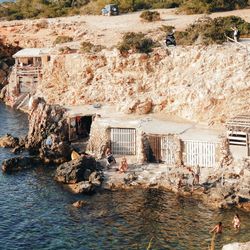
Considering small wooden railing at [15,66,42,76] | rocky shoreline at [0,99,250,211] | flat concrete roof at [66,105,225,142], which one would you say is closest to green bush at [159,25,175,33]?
flat concrete roof at [66,105,225,142]

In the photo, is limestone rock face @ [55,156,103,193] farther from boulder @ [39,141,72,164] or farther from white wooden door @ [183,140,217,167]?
white wooden door @ [183,140,217,167]

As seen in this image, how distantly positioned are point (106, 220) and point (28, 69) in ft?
116

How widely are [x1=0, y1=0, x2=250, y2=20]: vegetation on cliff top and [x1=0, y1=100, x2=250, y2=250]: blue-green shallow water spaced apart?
33.0 meters

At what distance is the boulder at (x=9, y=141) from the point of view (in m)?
45.3

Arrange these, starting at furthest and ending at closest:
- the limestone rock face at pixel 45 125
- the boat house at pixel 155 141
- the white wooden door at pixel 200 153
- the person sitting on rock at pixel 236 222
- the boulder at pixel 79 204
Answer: the limestone rock face at pixel 45 125 → the boat house at pixel 155 141 → the white wooden door at pixel 200 153 → the boulder at pixel 79 204 → the person sitting on rock at pixel 236 222

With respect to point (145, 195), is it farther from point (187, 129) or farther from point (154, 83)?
point (154, 83)

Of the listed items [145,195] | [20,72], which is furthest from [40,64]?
[145,195]

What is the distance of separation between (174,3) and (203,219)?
141 ft

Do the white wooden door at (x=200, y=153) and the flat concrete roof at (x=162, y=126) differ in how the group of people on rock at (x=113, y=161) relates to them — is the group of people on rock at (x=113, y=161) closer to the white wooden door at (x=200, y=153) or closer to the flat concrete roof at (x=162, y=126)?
the flat concrete roof at (x=162, y=126)

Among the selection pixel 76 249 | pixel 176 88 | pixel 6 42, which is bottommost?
pixel 76 249

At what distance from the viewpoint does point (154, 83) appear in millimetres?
45500

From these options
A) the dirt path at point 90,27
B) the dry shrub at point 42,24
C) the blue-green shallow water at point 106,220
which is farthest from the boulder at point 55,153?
the dry shrub at point 42,24

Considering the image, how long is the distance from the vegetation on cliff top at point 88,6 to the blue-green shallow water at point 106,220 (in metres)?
33.0

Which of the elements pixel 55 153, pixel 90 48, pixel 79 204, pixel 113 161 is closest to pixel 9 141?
pixel 55 153
